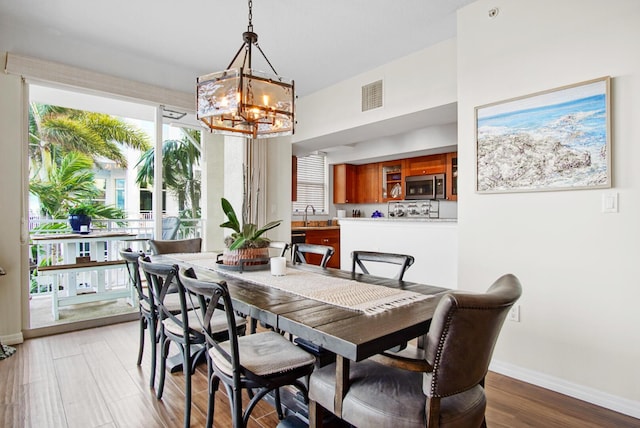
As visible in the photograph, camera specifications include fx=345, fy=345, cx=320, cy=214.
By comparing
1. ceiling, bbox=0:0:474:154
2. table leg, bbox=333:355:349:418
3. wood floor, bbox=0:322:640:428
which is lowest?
wood floor, bbox=0:322:640:428

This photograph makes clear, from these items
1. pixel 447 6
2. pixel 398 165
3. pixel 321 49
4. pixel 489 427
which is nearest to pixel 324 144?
pixel 321 49

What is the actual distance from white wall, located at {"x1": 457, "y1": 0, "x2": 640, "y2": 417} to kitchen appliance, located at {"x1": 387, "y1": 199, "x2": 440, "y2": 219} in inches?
136

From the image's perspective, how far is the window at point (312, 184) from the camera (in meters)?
6.77

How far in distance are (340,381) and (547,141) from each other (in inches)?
80.3

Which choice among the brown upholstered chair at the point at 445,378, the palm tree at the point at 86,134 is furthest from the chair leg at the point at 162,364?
the palm tree at the point at 86,134

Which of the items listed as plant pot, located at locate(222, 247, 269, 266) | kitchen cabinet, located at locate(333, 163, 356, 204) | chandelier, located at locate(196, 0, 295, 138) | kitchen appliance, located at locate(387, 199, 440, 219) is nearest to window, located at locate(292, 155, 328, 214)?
kitchen cabinet, located at locate(333, 163, 356, 204)

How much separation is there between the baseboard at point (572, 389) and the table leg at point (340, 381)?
175 centimetres

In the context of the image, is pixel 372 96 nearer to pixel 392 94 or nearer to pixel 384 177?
pixel 392 94

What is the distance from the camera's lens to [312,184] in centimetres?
695

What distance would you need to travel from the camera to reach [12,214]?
3.01 m

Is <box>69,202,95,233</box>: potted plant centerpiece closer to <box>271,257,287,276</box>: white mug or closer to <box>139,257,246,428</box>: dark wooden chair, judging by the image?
<box>139,257,246,428</box>: dark wooden chair

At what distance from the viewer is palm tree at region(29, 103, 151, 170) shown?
552cm

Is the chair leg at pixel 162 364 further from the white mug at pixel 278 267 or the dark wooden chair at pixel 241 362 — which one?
the white mug at pixel 278 267

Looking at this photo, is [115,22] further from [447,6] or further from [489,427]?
[489,427]
